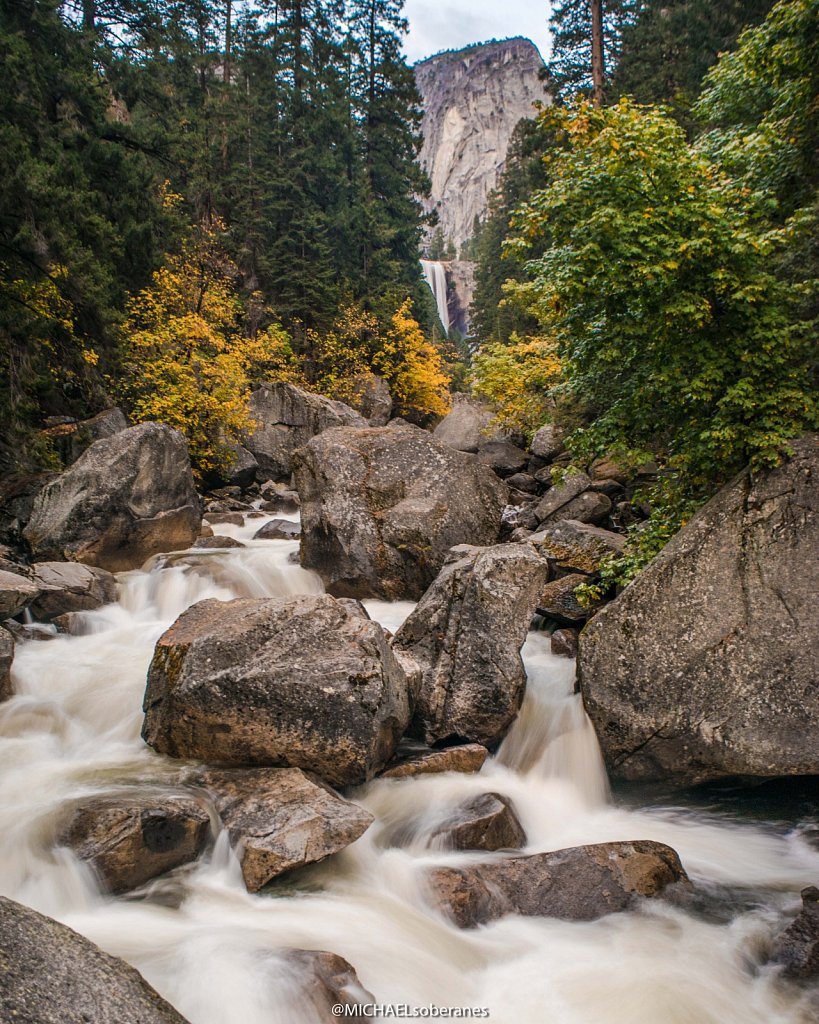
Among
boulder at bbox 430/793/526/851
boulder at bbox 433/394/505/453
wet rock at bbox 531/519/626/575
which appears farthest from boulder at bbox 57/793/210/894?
boulder at bbox 433/394/505/453

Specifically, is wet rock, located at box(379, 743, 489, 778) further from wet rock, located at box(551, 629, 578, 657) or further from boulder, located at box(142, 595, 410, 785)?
wet rock, located at box(551, 629, 578, 657)

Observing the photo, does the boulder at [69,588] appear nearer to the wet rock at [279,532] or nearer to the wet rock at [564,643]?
the wet rock at [279,532]

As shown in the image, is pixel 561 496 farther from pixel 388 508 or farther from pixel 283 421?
pixel 283 421

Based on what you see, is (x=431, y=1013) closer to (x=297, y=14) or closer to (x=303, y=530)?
(x=303, y=530)

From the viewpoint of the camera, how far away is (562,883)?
5.13m

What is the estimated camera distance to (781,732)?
582 centimetres

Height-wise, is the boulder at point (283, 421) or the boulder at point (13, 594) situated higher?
the boulder at point (283, 421)

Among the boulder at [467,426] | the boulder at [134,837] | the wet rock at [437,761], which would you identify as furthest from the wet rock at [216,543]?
the boulder at [467,426]

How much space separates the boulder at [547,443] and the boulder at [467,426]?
3061mm

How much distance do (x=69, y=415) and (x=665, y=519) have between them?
14.5 meters

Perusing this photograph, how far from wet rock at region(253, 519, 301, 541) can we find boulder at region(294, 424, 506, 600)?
2.79 meters

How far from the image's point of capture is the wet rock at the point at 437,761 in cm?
662

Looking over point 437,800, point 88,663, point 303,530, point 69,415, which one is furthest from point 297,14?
point 437,800

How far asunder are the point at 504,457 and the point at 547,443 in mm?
1986
